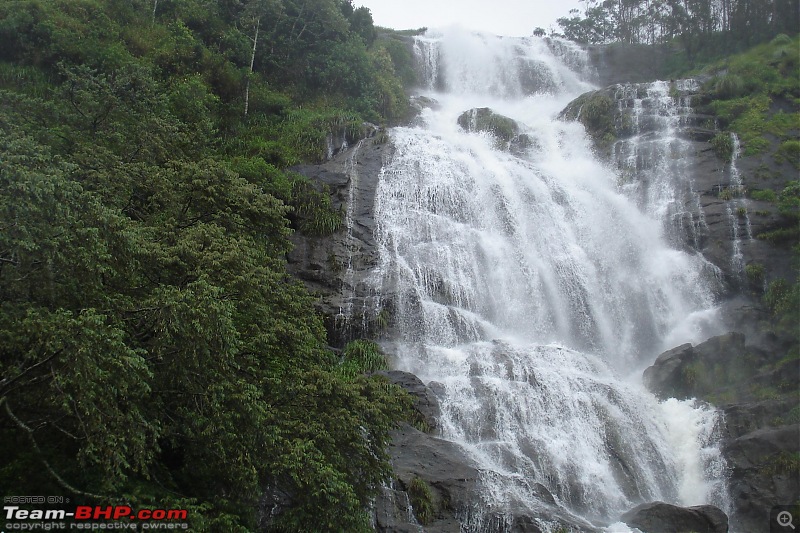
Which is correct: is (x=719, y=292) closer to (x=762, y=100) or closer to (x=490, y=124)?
(x=762, y=100)

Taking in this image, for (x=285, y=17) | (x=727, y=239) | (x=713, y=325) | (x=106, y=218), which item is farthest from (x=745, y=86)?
(x=106, y=218)

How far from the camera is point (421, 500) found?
12.4m

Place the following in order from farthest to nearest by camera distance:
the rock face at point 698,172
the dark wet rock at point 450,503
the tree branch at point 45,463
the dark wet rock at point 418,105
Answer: the dark wet rock at point 418,105, the rock face at point 698,172, the dark wet rock at point 450,503, the tree branch at point 45,463

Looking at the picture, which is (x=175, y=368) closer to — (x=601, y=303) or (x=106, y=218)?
(x=106, y=218)

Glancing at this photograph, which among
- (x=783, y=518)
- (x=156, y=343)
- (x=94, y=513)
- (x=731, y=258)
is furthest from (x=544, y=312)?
(x=94, y=513)

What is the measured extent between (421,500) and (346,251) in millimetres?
9843

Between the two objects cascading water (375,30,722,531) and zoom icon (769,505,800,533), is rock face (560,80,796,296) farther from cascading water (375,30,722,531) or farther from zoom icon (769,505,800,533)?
zoom icon (769,505,800,533)

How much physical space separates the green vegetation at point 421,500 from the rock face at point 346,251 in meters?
6.54

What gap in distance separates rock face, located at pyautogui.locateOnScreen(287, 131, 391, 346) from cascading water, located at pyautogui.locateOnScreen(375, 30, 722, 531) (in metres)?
0.55

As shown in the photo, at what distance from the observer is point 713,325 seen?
837 inches

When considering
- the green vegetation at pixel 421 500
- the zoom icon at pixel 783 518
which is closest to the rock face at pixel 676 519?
the zoom icon at pixel 783 518

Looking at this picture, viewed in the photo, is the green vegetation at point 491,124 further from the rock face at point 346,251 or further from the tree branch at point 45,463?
the tree branch at point 45,463

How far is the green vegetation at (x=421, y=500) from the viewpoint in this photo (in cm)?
1221

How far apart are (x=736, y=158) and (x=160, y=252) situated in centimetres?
2476
